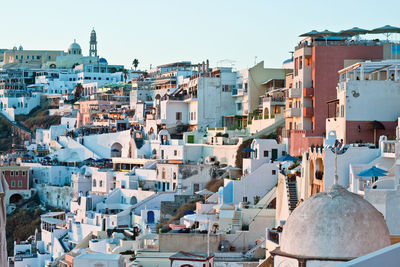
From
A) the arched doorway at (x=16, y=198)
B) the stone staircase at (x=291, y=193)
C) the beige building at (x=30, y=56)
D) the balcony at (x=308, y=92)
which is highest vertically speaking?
the beige building at (x=30, y=56)

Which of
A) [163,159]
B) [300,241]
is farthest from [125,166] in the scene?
[300,241]

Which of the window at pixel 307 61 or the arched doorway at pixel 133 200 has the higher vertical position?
the window at pixel 307 61

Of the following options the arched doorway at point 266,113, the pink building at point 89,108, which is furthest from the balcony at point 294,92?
the pink building at point 89,108

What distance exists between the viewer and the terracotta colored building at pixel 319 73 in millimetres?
41500

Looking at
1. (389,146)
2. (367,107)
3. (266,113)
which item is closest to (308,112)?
(367,107)

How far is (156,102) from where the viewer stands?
67938 millimetres

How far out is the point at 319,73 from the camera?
41781 millimetres

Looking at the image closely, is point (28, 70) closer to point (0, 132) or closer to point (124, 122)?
point (0, 132)

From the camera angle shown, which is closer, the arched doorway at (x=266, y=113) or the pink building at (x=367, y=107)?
the pink building at (x=367, y=107)

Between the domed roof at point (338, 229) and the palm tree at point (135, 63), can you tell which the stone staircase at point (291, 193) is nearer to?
the domed roof at point (338, 229)

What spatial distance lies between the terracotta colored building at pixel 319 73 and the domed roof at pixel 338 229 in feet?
85.3

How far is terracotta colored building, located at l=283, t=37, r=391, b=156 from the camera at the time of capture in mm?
41500

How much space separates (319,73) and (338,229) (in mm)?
28278

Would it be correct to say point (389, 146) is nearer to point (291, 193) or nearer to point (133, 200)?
point (291, 193)
